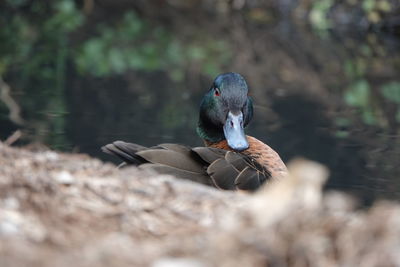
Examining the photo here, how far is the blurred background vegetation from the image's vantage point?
8.96 meters

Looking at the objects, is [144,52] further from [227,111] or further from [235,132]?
[235,132]

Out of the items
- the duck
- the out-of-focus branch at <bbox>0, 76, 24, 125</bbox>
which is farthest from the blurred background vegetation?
the duck

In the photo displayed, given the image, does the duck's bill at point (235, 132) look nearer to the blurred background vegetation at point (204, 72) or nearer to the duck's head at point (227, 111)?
the duck's head at point (227, 111)

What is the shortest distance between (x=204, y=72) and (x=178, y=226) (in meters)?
10.3

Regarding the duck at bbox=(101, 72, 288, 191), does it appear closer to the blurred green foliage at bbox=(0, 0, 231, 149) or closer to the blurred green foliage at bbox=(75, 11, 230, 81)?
the blurred green foliage at bbox=(0, 0, 231, 149)

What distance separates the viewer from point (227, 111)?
6734mm

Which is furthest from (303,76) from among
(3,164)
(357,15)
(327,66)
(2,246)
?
(2,246)

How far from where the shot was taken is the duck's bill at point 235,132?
6258 millimetres

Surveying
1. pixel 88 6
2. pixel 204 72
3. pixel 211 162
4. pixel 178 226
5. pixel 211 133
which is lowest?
pixel 178 226

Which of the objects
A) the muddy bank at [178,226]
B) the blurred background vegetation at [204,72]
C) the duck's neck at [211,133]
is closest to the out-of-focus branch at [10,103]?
the blurred background vegetation at [204,72]

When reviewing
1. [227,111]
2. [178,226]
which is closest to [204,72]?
[227,111]

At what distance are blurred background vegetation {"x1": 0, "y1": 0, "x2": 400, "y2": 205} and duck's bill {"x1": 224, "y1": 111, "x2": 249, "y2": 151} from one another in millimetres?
1429

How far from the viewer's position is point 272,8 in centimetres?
2073

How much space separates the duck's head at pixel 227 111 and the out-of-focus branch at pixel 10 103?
2.90m
